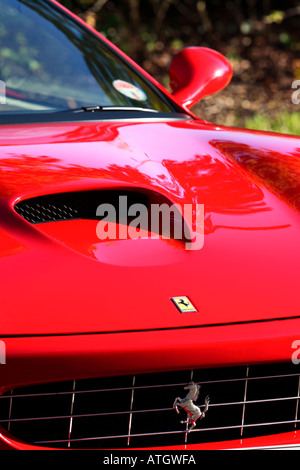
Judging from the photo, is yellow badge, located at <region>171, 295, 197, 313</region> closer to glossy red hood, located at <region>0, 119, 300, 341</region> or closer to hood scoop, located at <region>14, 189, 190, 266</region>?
glossy red hood, located at <region>0, 119, 300, 341</region>

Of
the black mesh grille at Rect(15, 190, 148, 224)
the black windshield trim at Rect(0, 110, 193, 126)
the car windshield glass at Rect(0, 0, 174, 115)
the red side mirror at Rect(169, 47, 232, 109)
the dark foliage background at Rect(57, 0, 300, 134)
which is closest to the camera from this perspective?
the black mesh grille at Rect(15, 190, 148, 224)

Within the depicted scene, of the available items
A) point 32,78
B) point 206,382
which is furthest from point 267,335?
point 32,78

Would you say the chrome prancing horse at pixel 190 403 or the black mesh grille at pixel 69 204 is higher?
the black mesh grille at pixel 69 204

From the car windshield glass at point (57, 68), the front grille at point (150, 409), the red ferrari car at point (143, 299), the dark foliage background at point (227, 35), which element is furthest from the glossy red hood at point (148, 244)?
the dark foliage background at point (227, 35)

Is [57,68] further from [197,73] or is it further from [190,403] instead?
[190,403]

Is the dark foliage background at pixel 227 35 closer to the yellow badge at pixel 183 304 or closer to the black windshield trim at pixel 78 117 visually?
the black windshield trim at pixel 78 117

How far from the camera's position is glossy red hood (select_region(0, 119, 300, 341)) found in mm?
1579

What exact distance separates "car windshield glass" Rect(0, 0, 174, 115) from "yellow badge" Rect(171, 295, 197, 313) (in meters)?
1.22

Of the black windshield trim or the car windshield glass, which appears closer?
the black windshield trim

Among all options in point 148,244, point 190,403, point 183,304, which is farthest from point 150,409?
point 148,244

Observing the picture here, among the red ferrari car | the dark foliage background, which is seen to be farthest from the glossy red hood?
the dark foliage background

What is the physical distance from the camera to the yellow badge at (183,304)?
1.62 m

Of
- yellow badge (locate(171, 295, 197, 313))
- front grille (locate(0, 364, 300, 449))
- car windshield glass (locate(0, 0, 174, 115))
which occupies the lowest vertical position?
front grille (locate(0, 364, 300, 449))
